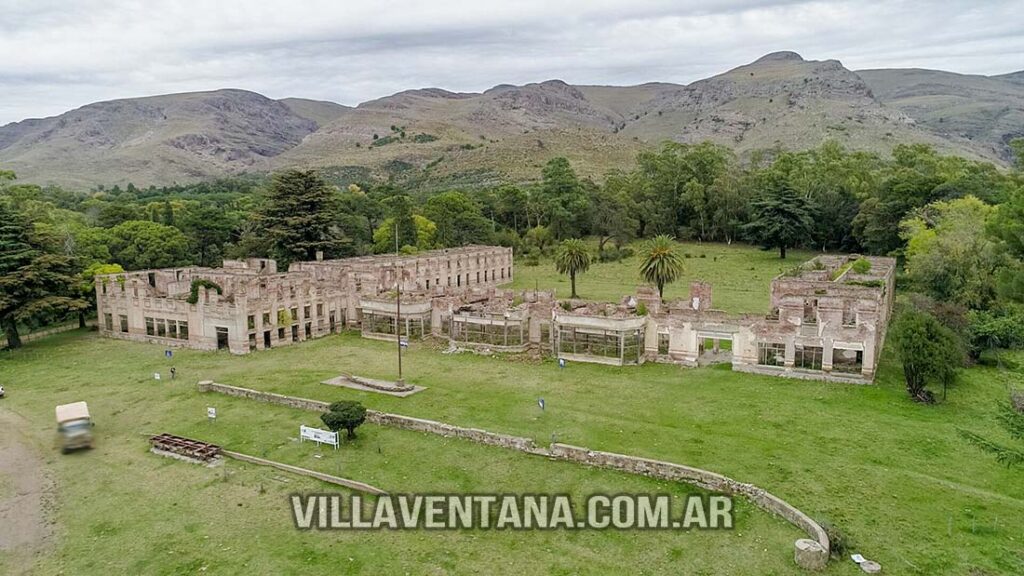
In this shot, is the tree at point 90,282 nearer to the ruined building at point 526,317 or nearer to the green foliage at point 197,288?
the ruined building at point 526,317

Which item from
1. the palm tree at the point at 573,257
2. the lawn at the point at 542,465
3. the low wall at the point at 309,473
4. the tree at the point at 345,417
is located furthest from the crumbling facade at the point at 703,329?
the low wall at the point at 309,473

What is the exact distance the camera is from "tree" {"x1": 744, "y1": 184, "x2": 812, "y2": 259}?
7481 centimetres

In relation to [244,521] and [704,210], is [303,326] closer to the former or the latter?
[244,521]

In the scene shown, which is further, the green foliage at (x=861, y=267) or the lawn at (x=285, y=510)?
the green foliage at (x=861, y=267)

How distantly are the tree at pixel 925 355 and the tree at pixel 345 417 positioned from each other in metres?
24.0

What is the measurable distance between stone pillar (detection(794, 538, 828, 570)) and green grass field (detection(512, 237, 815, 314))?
111 ft

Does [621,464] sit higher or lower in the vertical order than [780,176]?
lower

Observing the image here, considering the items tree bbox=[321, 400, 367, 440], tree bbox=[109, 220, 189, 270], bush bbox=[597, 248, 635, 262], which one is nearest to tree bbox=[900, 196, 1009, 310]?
bush bbox=[597, 248, 635, 262]

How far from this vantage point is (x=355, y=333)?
47156mm

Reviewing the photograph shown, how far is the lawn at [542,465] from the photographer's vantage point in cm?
1792

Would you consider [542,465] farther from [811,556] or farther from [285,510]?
[811,556]

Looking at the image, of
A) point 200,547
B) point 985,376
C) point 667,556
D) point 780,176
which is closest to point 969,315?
point 985,376

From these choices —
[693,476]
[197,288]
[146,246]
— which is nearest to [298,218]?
[146,246]

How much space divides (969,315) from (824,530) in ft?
92.3
